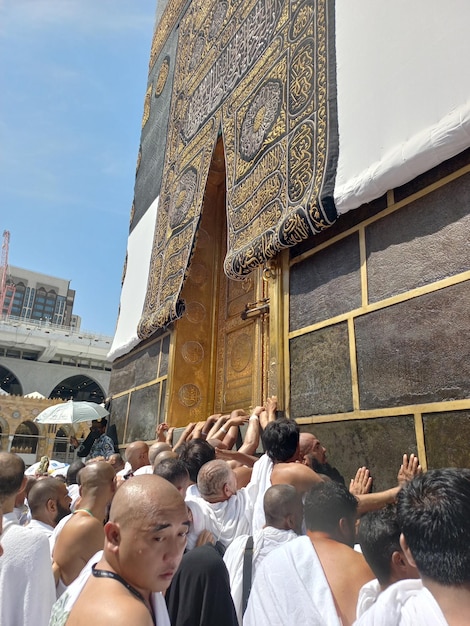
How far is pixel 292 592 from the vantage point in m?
1.26

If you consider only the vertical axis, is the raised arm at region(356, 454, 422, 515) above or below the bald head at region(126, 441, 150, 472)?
below

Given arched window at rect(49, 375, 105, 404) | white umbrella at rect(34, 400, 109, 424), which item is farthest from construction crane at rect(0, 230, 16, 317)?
white umbrella at rect(34, 400, 109, 424)

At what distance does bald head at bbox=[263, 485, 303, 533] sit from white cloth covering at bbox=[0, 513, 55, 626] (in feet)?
2.56

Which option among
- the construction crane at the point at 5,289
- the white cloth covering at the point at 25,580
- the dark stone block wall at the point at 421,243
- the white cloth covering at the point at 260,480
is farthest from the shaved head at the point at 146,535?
the construction crane at the point at 5,289

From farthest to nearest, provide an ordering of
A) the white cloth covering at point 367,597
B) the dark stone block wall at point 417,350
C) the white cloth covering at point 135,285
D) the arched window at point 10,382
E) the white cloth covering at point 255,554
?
the arched window at point 10,382 < the white cloth covering at point 135,285 < the dark stone block wall at point 417,350 < the white cloth covering at point 255,554 < the white cloth covering at point 367,597

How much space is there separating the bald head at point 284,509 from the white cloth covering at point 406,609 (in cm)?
62

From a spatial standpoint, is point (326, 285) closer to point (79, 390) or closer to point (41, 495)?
point (41, 495)

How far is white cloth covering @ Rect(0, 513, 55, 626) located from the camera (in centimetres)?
139

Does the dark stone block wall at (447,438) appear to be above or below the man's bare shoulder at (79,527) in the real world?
above

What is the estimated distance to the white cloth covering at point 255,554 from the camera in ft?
5.19

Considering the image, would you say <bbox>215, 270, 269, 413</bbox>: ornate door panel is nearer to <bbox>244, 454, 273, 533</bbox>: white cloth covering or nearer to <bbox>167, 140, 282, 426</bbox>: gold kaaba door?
<bbox>167, 140, 282, 426</bbox>: gold kaaba door

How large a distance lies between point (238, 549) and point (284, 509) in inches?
10.3

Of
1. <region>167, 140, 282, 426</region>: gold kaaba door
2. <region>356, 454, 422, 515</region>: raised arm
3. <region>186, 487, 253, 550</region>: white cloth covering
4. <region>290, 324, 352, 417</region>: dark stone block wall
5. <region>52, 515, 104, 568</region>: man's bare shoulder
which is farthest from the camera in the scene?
<region>167, 140, 282, 426</region>: gold kaaba door

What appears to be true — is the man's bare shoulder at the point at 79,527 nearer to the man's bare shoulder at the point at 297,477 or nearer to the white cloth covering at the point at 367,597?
the man's bare shoulder at the point at 297,477
